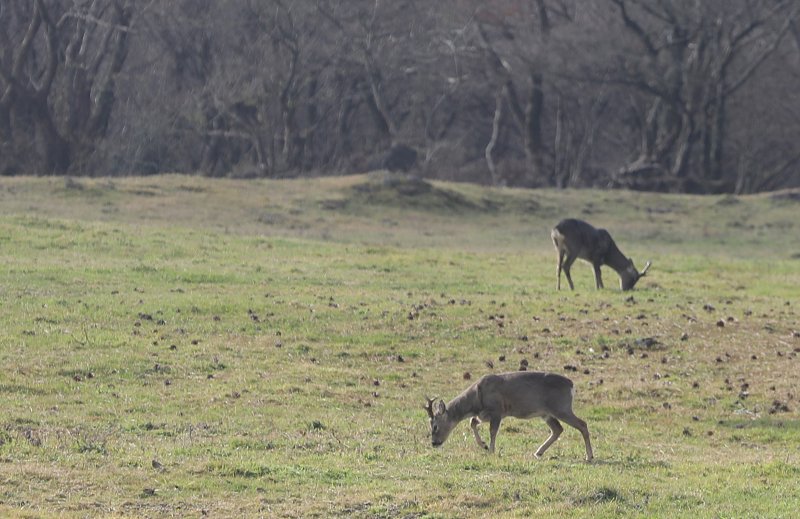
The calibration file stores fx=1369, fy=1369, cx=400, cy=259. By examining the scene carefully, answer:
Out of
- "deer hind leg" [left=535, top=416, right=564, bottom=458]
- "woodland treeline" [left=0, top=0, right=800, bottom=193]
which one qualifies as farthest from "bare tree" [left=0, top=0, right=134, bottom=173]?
"deer hind leg" [left=535, top=416, right=564, bottom=458]

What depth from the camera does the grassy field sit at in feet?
38.7

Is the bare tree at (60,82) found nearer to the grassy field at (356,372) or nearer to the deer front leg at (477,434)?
the grassy field at (356,372)

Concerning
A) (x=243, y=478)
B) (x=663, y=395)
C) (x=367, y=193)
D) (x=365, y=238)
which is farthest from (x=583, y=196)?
(x=243, y=478)

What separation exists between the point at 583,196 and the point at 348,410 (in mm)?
36540

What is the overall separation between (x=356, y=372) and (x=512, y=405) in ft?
18.6

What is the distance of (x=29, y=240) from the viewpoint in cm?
2991

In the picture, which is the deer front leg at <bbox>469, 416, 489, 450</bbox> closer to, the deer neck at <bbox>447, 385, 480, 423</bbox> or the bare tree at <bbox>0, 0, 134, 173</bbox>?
the deer neck at <bbox>447, 385, 480, 423</bbox>

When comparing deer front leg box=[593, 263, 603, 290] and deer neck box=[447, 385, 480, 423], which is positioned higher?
deer front leg box=[593, 263, 603, 290]

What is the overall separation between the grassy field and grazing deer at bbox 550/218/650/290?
77cm

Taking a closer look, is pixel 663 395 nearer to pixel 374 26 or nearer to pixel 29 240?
pixel 29 240

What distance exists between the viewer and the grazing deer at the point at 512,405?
13.3 meters

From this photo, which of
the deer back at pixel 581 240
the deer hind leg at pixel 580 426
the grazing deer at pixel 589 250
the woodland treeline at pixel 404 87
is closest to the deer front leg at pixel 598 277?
the grazing deer at pixel 589 250

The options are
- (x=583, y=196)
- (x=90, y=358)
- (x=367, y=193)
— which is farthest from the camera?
(x=583, y=196)

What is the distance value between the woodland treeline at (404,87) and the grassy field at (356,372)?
2585 centimetres
